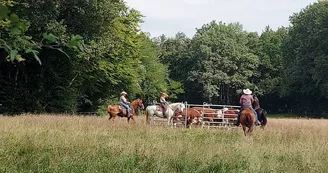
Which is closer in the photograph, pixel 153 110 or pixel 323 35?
pixel 153 110

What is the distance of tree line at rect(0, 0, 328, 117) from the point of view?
26178 millimetres

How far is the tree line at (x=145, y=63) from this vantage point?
85.9 feet

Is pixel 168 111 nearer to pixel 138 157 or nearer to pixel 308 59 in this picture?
pixel 138 157

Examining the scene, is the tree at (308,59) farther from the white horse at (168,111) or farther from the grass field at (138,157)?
the grass field at (138,157)

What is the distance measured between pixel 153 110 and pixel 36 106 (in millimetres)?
10779

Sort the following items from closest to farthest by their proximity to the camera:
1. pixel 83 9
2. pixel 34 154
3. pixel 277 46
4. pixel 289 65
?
1. pixel 34 154
2. pixel 83 9
3. pixel 289 65
4. pixel 277 46

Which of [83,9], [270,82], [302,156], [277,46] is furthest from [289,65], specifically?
[302,156]

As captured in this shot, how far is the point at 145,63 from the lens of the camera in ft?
187

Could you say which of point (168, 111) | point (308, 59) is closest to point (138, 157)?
point (168, 111)

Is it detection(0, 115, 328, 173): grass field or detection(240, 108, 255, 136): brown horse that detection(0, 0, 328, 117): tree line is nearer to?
detection(0, 115, 328, 173): grass field

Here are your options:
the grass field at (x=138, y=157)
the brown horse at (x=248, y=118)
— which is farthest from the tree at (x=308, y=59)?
the grass field at (x=138, y=157)

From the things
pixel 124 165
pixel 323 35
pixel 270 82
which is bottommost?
pixel 124 165

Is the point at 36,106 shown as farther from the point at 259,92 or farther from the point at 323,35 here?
the point at 259,92

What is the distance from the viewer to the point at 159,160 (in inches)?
317
